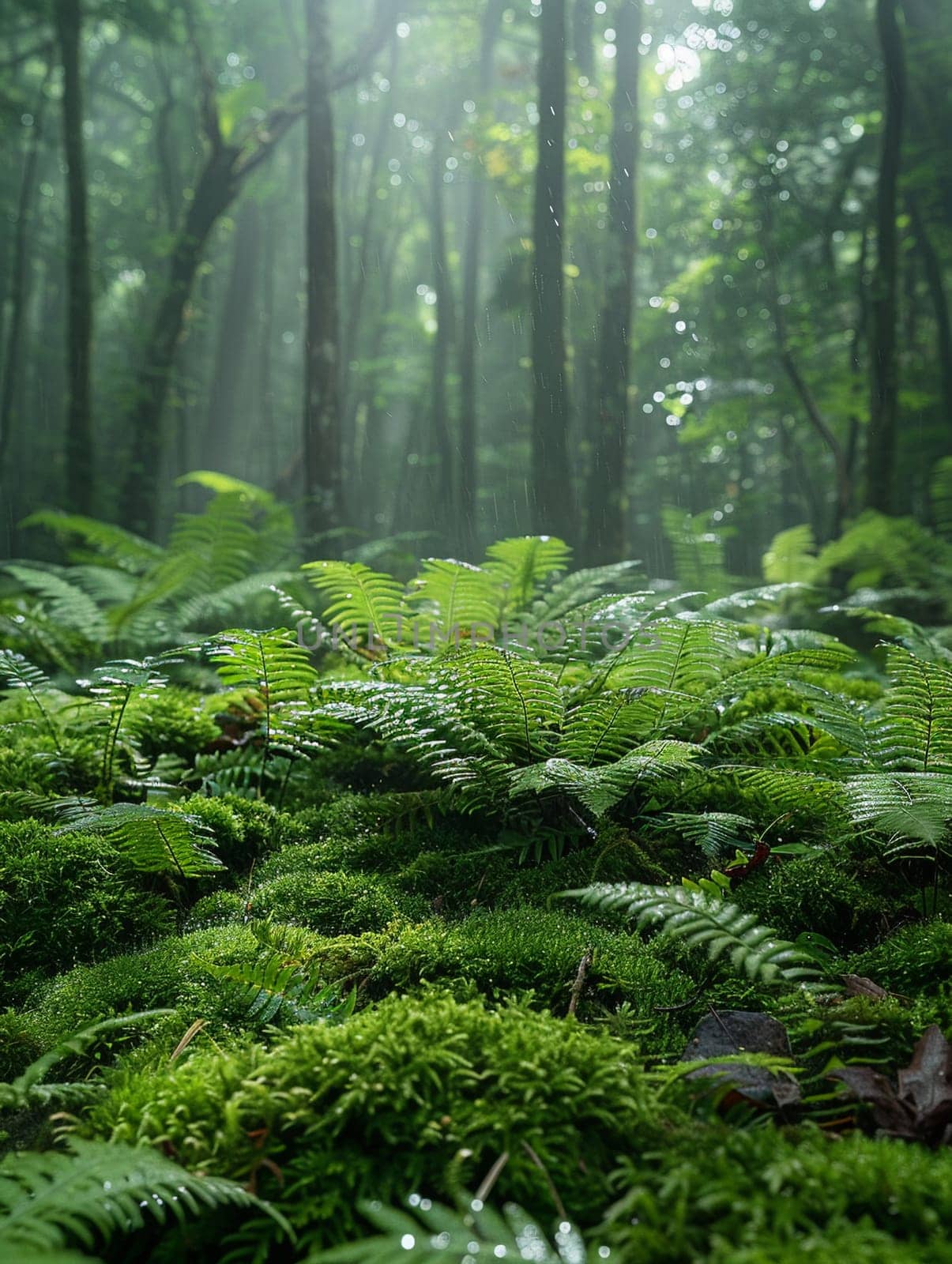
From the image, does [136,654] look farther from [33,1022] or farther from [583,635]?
[33,1022]

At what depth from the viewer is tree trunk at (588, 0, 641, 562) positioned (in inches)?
314

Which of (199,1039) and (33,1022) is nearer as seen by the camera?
(199,1039)

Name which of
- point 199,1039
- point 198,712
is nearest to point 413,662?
point 198,712

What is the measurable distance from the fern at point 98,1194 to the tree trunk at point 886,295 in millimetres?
9503

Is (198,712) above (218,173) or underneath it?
underneath

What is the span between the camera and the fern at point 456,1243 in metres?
0.95

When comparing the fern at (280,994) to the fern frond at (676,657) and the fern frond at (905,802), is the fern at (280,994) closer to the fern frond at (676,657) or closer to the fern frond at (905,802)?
the fern frond at (905,802)

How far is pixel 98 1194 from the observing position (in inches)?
43.9

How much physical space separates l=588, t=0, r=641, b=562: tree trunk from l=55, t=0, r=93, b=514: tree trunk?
5803 mm

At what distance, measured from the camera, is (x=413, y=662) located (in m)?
2.95

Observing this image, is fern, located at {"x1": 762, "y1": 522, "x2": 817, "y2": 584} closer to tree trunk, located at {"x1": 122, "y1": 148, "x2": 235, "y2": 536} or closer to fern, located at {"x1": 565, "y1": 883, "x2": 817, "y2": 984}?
fern, located at {"x1": 565, "y1": 883, "x2": 817, "y2": 984}

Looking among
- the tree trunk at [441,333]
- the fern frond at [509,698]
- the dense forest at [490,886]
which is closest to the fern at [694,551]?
the dense forest at [490,886]

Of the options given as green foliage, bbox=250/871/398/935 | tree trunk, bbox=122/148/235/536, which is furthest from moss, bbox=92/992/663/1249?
tree trunk, bbox=122/148/235/536

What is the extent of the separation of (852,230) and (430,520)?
13.6 m
